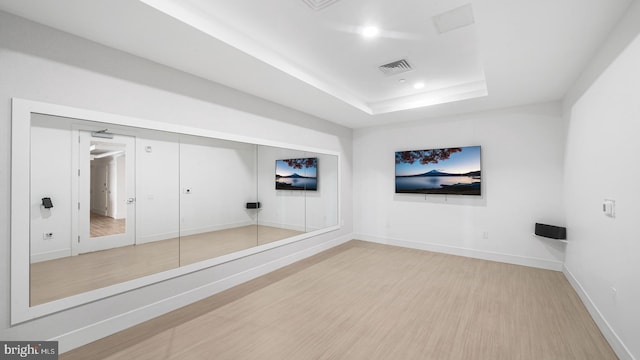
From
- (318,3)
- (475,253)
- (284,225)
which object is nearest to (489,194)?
(475,253)

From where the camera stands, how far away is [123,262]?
2590mm

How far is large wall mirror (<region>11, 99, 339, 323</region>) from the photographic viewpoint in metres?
2.07

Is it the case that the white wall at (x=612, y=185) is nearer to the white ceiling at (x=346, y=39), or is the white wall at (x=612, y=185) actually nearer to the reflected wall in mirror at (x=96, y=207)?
the white ceiling at (x=346, y=39)

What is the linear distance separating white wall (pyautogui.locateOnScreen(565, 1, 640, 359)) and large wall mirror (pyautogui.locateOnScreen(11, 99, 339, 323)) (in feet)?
12.3

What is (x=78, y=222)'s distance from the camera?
2359 mm

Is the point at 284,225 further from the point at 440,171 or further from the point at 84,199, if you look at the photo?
the point at 440,171

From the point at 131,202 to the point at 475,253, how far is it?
534 cm

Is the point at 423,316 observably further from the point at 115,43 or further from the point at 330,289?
the point at 115,43

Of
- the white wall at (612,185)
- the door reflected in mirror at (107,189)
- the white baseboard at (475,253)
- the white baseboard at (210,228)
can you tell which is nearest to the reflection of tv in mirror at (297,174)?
the white baseboard at (210,228)

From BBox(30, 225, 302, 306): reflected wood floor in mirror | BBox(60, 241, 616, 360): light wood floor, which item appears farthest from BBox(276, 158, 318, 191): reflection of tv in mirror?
BBox(60, 241, 616, 360): light wood floor

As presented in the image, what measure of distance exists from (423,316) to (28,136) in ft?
12.7

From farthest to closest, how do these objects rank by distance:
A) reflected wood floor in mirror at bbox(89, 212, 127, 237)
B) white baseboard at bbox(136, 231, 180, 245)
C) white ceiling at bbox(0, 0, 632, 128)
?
1. white baseboard at bbox(136, 231, 180, 245)
2. reflected wood floor in mirror at bbox(89, 212, 127, 237)
3. white ceiling at bbox(0, 0, 632, 128)

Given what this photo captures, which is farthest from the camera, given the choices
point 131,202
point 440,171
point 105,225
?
point 440,171

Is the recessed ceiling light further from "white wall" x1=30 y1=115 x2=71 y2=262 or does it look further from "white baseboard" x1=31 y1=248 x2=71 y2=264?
"white baseboard" x1=31 y1=248 x2=71 y2=264
